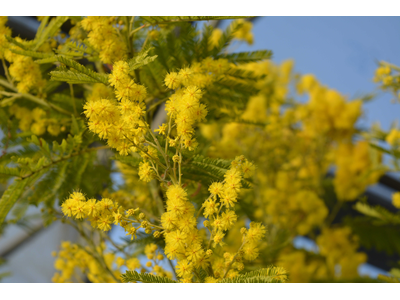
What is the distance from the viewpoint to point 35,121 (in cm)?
69

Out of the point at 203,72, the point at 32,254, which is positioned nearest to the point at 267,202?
the point at 203,72

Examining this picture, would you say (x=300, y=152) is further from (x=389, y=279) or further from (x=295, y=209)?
(x=389, y=279)

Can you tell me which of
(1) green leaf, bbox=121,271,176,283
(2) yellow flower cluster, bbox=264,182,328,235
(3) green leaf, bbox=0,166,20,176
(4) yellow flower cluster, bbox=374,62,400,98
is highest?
(4) yellow flower cluster, bbox=374,62,400,98

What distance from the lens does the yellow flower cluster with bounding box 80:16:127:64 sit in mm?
507

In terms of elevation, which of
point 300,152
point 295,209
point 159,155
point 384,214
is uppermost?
point 159,155

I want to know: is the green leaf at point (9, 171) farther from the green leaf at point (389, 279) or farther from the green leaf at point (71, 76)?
the green leaf at point (389, 279)

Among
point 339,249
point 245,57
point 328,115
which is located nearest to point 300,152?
point 328,115

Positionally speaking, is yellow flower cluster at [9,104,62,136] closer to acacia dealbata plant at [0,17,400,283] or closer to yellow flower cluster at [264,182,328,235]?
acacia dealbata plant at [0,17,400,283]

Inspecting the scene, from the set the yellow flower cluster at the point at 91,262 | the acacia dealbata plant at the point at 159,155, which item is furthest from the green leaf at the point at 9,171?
the yellow flower cluster at the point at 91,262

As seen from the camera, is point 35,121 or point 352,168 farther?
point 352,168

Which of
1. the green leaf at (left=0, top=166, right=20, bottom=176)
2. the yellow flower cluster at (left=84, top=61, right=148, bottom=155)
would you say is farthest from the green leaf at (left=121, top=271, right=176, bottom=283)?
the green leaf at (left=0, top=166, right=20, bottom=176)

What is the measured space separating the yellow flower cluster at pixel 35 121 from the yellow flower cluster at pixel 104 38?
21 cm

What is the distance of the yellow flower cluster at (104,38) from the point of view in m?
0.51

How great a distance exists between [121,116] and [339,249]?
118 centimetres
